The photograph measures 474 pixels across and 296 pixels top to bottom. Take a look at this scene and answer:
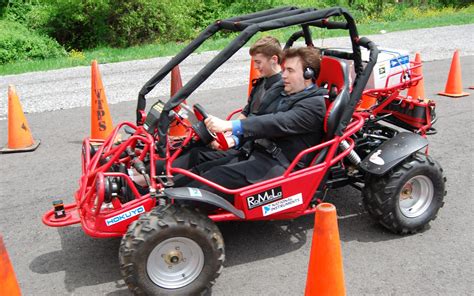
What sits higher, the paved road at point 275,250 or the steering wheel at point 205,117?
the steering wheel at point 205,117

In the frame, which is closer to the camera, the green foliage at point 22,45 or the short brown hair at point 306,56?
the short brown hair at point 306,56

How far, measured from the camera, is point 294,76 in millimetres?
3814

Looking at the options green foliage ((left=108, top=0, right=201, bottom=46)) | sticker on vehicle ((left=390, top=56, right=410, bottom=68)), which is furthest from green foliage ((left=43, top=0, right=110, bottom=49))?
sticker on vehicle ((left=390, top=56, right=410, bottom=68))

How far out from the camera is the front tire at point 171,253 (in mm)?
3137

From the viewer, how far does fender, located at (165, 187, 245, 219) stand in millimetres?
3248

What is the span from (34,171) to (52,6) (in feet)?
51.5

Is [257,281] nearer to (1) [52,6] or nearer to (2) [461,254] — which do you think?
(2) [461,254]

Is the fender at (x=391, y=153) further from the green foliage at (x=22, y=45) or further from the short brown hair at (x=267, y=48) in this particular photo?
the green foliage at (x=22, y=45)

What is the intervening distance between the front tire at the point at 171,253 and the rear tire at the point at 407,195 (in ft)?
4.47

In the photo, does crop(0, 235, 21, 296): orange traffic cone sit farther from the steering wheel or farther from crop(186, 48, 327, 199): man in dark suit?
the steering wheel

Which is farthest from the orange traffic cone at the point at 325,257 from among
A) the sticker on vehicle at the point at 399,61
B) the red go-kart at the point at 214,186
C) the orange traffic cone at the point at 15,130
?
the orange traffic cone at the point at 15,130

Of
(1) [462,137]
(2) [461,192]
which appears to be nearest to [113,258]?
(2) [461,192]

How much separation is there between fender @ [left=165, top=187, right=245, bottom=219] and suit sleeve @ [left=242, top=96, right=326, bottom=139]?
0.48 metres

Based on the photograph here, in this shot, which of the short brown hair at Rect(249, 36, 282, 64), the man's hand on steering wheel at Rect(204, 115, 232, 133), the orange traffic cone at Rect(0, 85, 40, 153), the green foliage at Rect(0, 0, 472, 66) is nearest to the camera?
the man's hand on steering wheel at Rect(204, 115, 232, 133)
